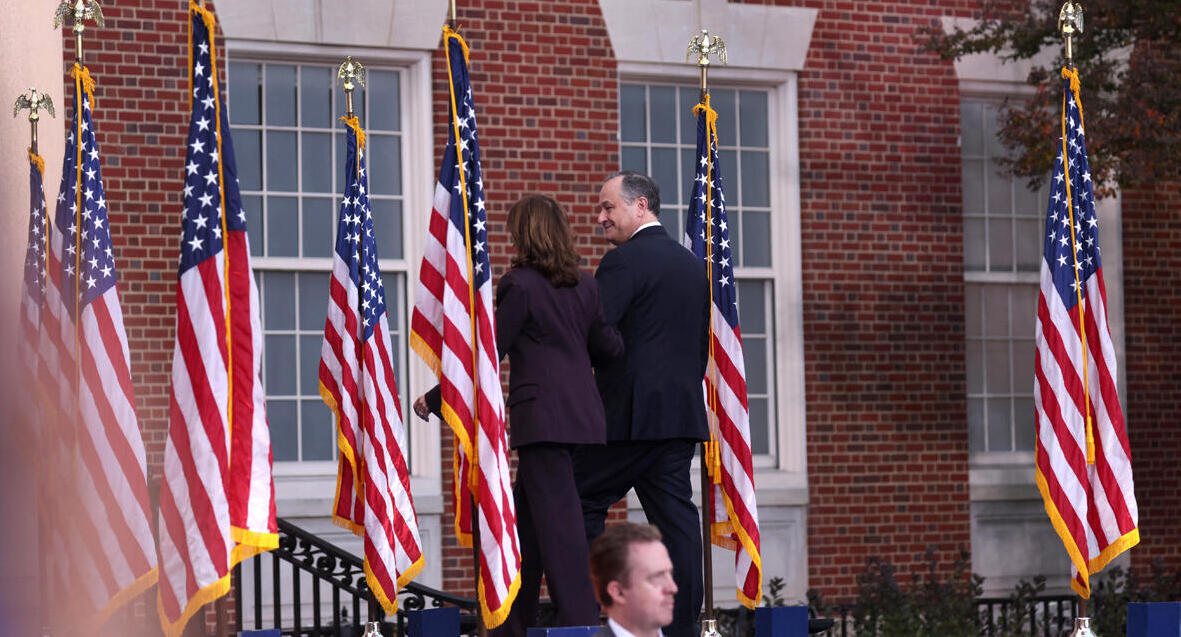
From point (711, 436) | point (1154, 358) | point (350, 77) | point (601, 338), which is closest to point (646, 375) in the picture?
point (601, 338)

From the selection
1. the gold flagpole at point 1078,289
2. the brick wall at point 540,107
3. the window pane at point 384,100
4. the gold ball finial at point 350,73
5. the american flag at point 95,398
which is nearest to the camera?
the american flag at point 95,398

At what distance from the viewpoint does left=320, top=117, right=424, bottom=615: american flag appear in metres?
6.94

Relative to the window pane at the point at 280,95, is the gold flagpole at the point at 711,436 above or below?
below

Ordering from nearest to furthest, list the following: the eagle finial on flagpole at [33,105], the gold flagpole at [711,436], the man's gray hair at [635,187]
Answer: the man's gray hair at [635,187] < the eagle finial on flagpole at [33,105] < the gold flagpole at [711,436]

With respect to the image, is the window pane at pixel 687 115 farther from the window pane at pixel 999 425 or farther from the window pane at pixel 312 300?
the window pane at pixel 999 425

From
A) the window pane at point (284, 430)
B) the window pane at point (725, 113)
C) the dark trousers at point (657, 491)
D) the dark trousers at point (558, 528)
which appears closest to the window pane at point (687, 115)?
the window pane at point (725, 113)

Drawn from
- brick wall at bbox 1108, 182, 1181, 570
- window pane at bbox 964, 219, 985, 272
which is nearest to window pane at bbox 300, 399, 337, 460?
window pane at bbox 964, 219, 985, 272

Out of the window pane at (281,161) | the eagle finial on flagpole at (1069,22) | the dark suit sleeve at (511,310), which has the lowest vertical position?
the dark suit sleeve at (511,310)

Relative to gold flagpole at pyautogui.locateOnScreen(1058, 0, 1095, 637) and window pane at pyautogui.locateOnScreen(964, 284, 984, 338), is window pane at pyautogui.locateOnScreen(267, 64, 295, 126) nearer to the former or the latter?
gold flagpole at pyautogui.locateOnScreen(1058, 0, 1095, 637)

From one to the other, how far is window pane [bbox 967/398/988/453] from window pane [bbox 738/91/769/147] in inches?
103

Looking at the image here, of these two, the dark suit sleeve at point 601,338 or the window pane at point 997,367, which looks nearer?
the dark suit sleeve at point 601,338

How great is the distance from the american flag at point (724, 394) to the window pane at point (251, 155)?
3364 mm

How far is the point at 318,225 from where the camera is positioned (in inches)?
392

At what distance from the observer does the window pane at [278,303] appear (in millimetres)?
9852
